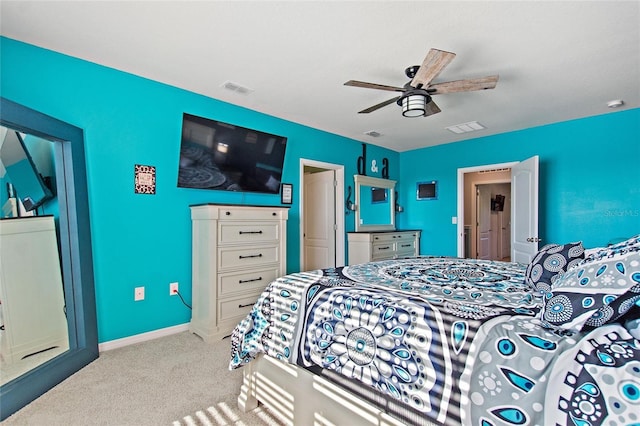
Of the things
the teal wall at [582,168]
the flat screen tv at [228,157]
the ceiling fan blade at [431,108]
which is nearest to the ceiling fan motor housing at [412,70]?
the ceiling fan blade at [431,108]

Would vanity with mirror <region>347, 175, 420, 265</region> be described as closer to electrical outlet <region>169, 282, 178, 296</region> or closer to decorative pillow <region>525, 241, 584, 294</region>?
electrical outlet <region>169, 282, 178, 296</region>

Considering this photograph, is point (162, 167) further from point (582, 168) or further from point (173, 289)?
point (582, 168)

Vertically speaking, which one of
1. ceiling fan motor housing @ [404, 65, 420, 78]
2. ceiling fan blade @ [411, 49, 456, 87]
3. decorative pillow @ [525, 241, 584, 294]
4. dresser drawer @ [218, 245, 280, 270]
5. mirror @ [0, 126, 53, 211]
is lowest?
dresser drawer @ [218, 245, 280, 270]

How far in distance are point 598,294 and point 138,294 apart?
3.04 meters

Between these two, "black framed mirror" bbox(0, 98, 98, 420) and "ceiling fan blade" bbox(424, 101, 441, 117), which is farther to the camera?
"ceiling fan blade" bbox(424, 101, 441, 117)

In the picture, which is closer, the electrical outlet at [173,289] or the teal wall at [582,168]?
the electrical outlet at [173,289]

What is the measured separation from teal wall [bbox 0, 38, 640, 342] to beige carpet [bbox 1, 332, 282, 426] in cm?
48

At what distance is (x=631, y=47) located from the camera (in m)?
2.15

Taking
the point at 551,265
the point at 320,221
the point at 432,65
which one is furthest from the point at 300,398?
the point at 320,221

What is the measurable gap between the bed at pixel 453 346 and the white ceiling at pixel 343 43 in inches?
57.5

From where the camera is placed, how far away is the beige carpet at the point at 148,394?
159 centimetres

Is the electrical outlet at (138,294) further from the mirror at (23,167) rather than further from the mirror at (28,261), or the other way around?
the mirror at (23,167)

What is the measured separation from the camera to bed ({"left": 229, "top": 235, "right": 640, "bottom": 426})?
809 mm

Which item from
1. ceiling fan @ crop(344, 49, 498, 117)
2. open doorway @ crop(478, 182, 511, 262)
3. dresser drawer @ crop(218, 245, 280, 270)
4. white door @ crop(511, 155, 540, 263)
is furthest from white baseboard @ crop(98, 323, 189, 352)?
open doorway @ crop(478, 182, 511, 262)
